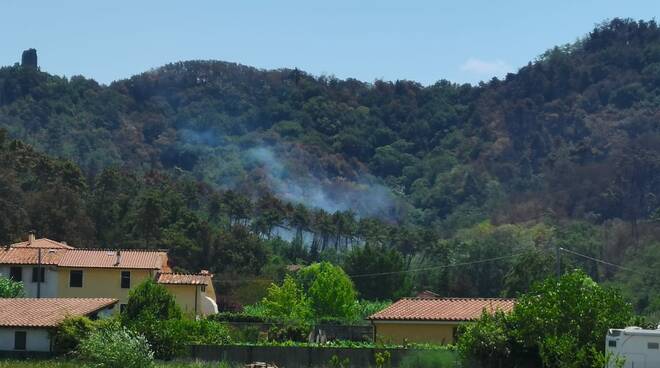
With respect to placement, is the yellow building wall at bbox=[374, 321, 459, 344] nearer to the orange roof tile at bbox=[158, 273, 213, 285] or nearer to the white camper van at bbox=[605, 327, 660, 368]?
the white camper van at bbox=[605, 327, 660, 368]

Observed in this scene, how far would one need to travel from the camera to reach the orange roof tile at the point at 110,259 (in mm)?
83125

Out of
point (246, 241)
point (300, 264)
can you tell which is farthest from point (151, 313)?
point (300, 264)

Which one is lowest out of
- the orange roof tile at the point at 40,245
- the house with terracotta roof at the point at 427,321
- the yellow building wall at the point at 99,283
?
the house with terracotta roof at the point at 427,321

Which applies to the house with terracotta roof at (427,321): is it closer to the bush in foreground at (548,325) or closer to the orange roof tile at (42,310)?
the bush in foreground at (548,325)

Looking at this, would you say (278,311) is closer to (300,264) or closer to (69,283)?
(69,283)

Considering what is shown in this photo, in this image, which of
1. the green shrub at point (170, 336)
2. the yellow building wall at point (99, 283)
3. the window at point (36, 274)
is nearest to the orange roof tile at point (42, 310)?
the green shrub at point (170, 336)

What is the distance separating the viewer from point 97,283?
83.3 meters

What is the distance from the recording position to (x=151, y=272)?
82562mm

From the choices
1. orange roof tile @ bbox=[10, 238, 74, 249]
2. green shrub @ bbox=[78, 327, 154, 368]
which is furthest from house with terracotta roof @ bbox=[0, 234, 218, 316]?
green shrub @ bbox=[78, 327, 154, 368]

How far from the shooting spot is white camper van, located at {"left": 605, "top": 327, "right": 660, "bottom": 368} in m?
Result: 43.3

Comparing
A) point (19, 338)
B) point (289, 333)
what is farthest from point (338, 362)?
point (289, 333)

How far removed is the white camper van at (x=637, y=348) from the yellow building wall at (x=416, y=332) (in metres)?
18.2

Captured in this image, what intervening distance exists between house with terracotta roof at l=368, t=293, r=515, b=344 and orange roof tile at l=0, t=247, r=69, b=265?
28.1m

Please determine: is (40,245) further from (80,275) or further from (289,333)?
(289,333)
